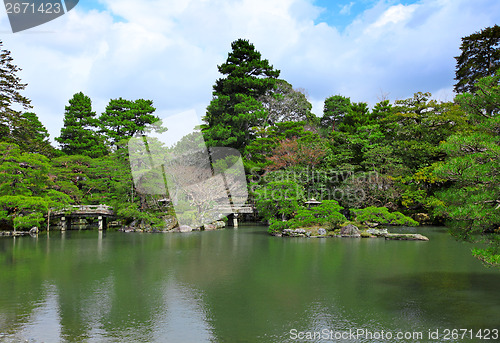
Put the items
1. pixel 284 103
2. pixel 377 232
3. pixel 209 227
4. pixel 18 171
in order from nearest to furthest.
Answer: pixel 377 232 → pixel 18 171 → pixel 209 227 → pixel 284 103

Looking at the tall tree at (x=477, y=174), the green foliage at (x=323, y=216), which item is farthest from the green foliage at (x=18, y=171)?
the tall tree at (x=477, y=174)

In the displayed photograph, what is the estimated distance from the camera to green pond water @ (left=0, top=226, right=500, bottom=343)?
5348 mm

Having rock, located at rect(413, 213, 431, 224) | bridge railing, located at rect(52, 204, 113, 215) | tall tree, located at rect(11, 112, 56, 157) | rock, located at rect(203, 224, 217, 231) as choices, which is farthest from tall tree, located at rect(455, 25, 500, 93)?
tall tree, located at rect(11, 112, 56, 157)

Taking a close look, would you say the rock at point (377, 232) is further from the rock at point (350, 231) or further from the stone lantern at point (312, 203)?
the stone lantern at point (312, 203)

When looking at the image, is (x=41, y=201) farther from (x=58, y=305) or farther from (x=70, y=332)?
(x=70, y=332)

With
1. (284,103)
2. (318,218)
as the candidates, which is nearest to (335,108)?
(284,103)

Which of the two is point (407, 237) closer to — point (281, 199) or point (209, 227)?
point (281, 199)

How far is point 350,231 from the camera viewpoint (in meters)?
18.0

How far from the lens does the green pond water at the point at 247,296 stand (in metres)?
5.35

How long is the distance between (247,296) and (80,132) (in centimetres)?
2962

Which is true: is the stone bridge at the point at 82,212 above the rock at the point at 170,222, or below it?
above

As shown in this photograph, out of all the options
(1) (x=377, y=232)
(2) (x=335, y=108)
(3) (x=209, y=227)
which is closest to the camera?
(1) (x=377, y=232)

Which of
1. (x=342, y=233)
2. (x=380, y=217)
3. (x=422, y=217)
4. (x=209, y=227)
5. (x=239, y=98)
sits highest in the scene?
(x=239, y=98)

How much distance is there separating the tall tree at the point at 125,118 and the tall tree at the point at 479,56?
25.1 metres
